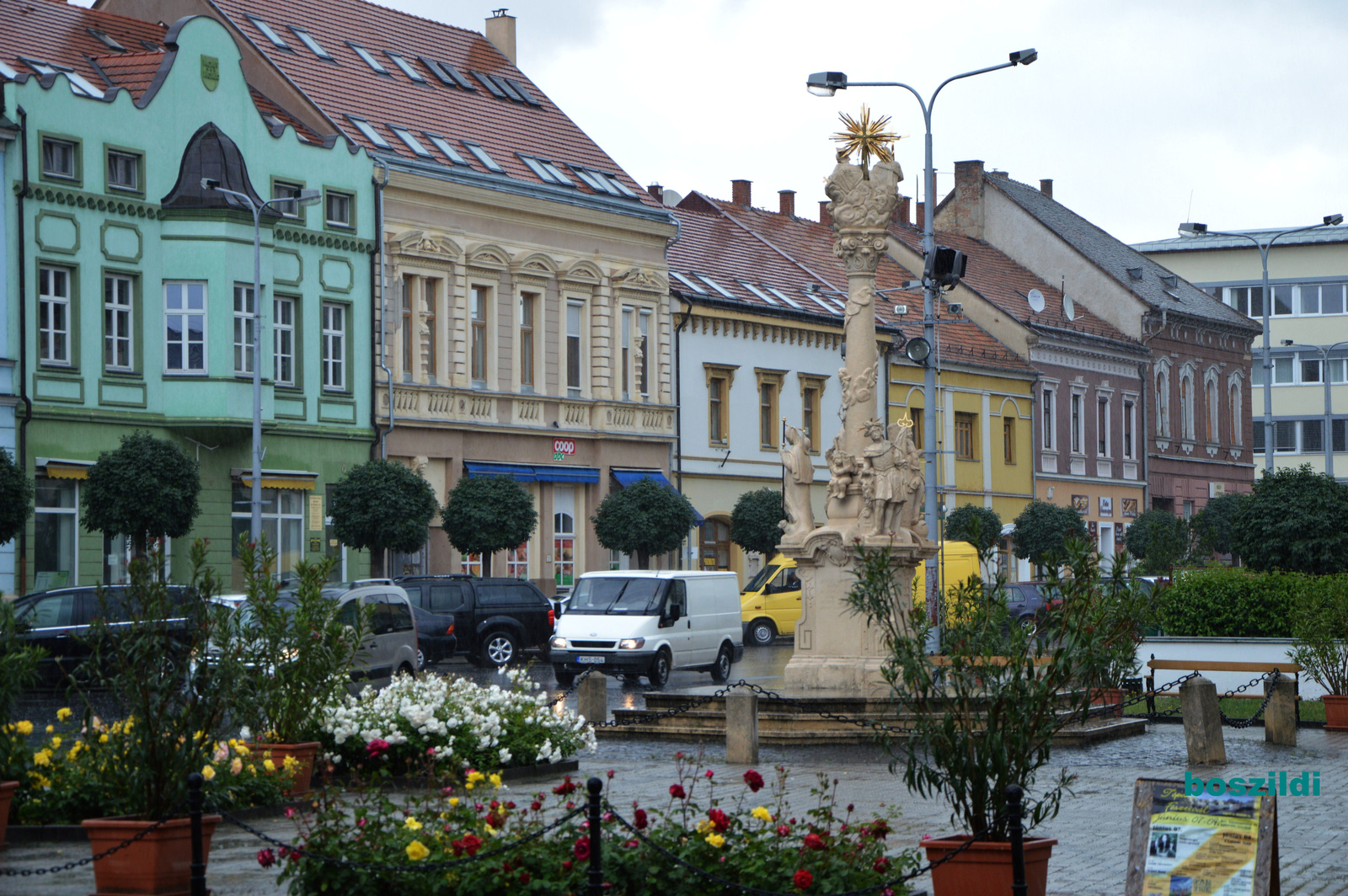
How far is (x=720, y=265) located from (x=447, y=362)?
13458mm

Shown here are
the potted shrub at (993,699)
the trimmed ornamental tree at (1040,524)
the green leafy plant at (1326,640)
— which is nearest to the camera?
the potted shrub at (993,699)

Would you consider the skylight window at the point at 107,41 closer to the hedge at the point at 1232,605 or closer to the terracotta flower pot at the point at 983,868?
the hedge at the point at 1232,605

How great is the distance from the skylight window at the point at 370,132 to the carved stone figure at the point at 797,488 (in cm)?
2274

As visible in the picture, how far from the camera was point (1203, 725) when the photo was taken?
1933 cm

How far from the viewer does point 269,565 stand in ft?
47.6

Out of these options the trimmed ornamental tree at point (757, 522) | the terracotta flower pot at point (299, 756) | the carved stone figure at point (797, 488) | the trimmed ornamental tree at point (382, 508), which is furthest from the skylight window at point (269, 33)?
Answer: the terracotta flower pot at point (299, 756)

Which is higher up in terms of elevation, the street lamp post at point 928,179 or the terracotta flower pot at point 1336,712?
the street lamp post at point 928,179

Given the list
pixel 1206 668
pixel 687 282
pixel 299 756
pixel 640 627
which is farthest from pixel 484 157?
pixel 299 756

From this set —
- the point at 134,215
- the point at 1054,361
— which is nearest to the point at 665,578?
the point at 134,215

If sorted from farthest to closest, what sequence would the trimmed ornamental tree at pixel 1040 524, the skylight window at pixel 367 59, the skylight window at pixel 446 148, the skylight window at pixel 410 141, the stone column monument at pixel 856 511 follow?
the trimmed ornamental tree at pixel 1040 524, the skylight window at pixel 367 59, the skylight window at pixel 446 148, the skylight window at pixel 410 141, the stone column monument at pixel 856 511

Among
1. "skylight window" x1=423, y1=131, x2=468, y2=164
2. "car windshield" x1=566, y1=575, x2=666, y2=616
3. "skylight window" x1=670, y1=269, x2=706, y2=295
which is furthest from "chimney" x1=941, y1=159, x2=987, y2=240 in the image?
"car windshield" x1=566, y1=575, x2=666, y2=616

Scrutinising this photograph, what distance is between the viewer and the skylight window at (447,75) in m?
49.8

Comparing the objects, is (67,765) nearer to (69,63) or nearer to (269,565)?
(269,565)

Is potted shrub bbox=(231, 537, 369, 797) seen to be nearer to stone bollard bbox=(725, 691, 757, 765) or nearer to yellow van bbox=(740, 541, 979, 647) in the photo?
A: stone bollard bbox=(725, 691, 757, 765)
